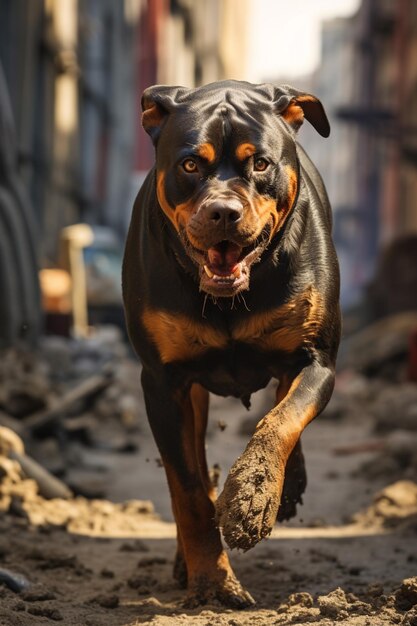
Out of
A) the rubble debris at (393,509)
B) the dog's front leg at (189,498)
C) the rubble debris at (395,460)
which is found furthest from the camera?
the rubble debris at (395,460)

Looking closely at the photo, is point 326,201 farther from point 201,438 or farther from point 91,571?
point 91,571

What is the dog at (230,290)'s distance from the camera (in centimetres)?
437

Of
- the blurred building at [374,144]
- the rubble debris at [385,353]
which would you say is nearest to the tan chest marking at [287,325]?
the rubble debris at [385,353]

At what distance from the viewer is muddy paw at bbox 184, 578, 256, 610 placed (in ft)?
15.9

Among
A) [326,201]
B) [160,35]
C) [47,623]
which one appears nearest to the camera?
[47,623]

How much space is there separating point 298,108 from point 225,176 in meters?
0.58

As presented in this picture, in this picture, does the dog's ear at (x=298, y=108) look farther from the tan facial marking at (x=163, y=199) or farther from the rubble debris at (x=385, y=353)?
the rubble debris at (x=385, y=353)

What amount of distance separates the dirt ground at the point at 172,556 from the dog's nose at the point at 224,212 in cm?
127

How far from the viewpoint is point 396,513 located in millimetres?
7328

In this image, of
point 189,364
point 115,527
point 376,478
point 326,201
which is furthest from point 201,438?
point 376,478

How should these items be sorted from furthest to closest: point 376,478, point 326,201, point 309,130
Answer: point 309,130, point 376,478, point 326,201

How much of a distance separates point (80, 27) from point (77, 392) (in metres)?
18.4

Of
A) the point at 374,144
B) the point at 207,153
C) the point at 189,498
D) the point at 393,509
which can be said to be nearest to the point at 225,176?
the point at 207,153

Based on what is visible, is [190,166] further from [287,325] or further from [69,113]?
[69,113]
